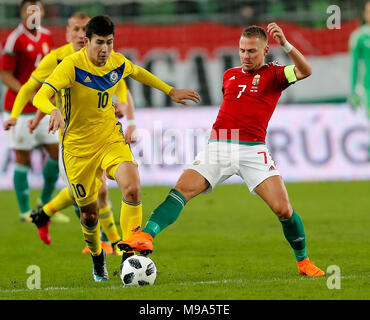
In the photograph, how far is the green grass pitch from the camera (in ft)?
18.4

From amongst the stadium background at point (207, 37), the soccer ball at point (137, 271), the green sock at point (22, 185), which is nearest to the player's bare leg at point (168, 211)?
the soccer ball at point (137, 271)

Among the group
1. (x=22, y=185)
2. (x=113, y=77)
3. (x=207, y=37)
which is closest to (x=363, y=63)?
(x=207, y=37)

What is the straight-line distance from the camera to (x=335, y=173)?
46.3ft

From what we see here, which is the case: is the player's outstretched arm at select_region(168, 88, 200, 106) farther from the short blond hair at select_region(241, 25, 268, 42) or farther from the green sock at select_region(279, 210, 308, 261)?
the green sock at select_region(279, 210, 308, 261)

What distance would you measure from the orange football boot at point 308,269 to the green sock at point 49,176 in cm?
436

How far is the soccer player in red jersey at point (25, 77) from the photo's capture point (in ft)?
32.6

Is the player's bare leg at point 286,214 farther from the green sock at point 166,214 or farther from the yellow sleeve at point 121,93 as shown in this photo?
the yellow sleeve at point 121,93

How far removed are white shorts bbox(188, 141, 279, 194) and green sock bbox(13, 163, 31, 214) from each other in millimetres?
4484

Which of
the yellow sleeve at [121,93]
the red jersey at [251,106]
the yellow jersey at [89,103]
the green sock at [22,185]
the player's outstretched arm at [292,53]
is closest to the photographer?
the player's outstretched arm at [292,53]

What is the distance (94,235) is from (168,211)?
0.84 m

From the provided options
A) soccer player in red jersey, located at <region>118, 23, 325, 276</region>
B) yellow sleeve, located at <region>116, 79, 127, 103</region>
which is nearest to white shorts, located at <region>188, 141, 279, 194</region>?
soccer player in red jersey, located at <region>118, 23, 325, 276</region>

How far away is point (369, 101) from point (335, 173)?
1.41 metres

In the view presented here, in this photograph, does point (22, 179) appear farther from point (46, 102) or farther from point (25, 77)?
point (46, 102)
